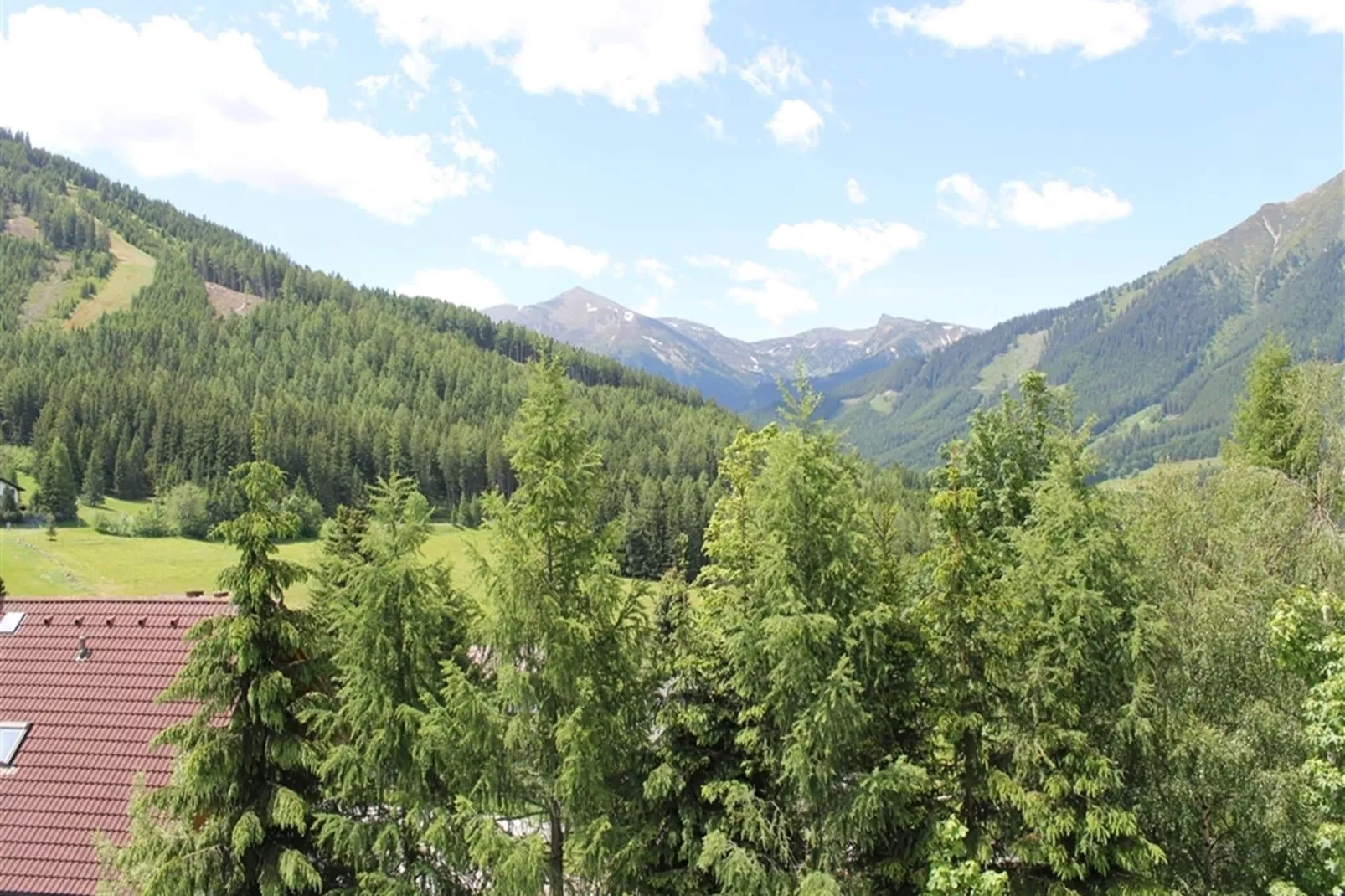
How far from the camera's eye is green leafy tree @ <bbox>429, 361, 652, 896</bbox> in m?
15.5

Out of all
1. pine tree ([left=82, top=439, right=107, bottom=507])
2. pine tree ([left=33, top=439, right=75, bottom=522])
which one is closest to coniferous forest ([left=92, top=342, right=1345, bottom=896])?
pine tree ([left=33, top=439, right=75, bottom=522])

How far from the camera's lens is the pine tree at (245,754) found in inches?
599

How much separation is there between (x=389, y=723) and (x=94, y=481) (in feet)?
435

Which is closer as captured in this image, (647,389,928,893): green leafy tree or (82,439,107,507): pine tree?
(647,389,928,893): green leafy tree

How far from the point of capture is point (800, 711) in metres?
15.9

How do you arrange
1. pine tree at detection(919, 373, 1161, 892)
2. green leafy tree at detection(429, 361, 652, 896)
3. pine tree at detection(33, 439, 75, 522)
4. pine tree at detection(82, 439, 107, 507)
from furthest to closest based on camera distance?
pine tree at detection(82, 439, 107, 507), pine tree at detection(33, 439, 75, 522), pine tree at detection(919, 373, 1161, 892), green leafy tree at detection(429, 361, 652, 896)

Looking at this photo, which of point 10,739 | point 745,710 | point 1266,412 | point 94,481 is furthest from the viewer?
point 94,481

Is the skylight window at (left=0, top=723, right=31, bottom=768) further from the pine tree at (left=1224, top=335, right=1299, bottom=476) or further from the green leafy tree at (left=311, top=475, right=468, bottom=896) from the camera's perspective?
the pine tree at (left=1224, top=335, right=1299, bottom=476)

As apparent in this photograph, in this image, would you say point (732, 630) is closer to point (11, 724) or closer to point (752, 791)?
point (752, 791)

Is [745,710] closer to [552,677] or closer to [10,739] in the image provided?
[552,677]

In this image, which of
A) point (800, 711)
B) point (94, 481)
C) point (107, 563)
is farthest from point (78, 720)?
point (94, 481)

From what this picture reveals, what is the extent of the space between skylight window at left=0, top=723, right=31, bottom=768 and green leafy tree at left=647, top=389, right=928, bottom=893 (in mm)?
15522

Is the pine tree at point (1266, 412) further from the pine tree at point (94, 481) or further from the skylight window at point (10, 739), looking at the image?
the pine tree at point (94, 481)

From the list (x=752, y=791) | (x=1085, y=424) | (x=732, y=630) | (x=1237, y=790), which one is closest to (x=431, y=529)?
(x=732, y=630)
